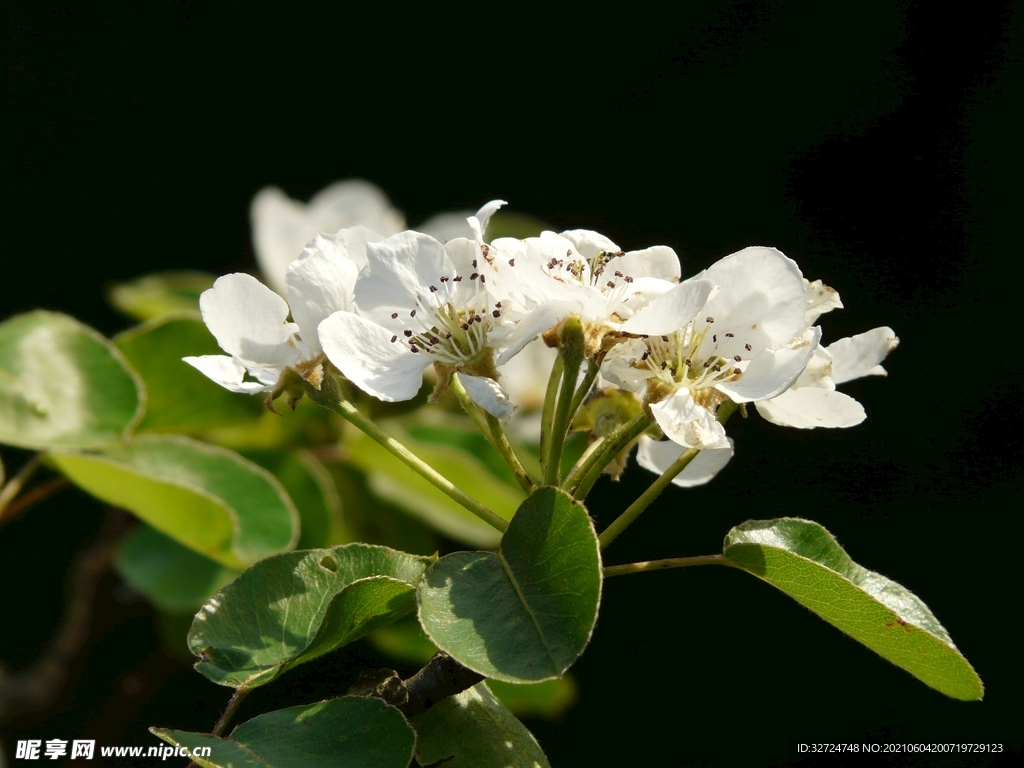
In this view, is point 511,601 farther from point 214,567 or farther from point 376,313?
point 214,567

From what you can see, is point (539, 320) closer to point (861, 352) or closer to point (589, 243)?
point (589, 243)

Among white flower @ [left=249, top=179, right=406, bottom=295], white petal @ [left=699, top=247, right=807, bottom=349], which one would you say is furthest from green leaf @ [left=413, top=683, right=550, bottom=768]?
white flower @ [left=249, top=179, right=406, bottom=295]

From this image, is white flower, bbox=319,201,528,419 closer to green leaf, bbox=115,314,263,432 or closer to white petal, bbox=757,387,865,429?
white petal, bbox=757,387,865,429

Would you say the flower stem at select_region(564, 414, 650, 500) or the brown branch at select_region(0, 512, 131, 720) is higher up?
the flower stem at select_region(564, 414, 650, 500)

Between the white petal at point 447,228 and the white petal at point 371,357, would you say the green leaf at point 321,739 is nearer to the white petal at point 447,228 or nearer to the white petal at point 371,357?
the white petal at point 371,357

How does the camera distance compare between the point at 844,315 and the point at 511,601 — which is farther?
the point at 844,315

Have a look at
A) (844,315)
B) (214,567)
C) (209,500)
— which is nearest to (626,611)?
(844,315)
